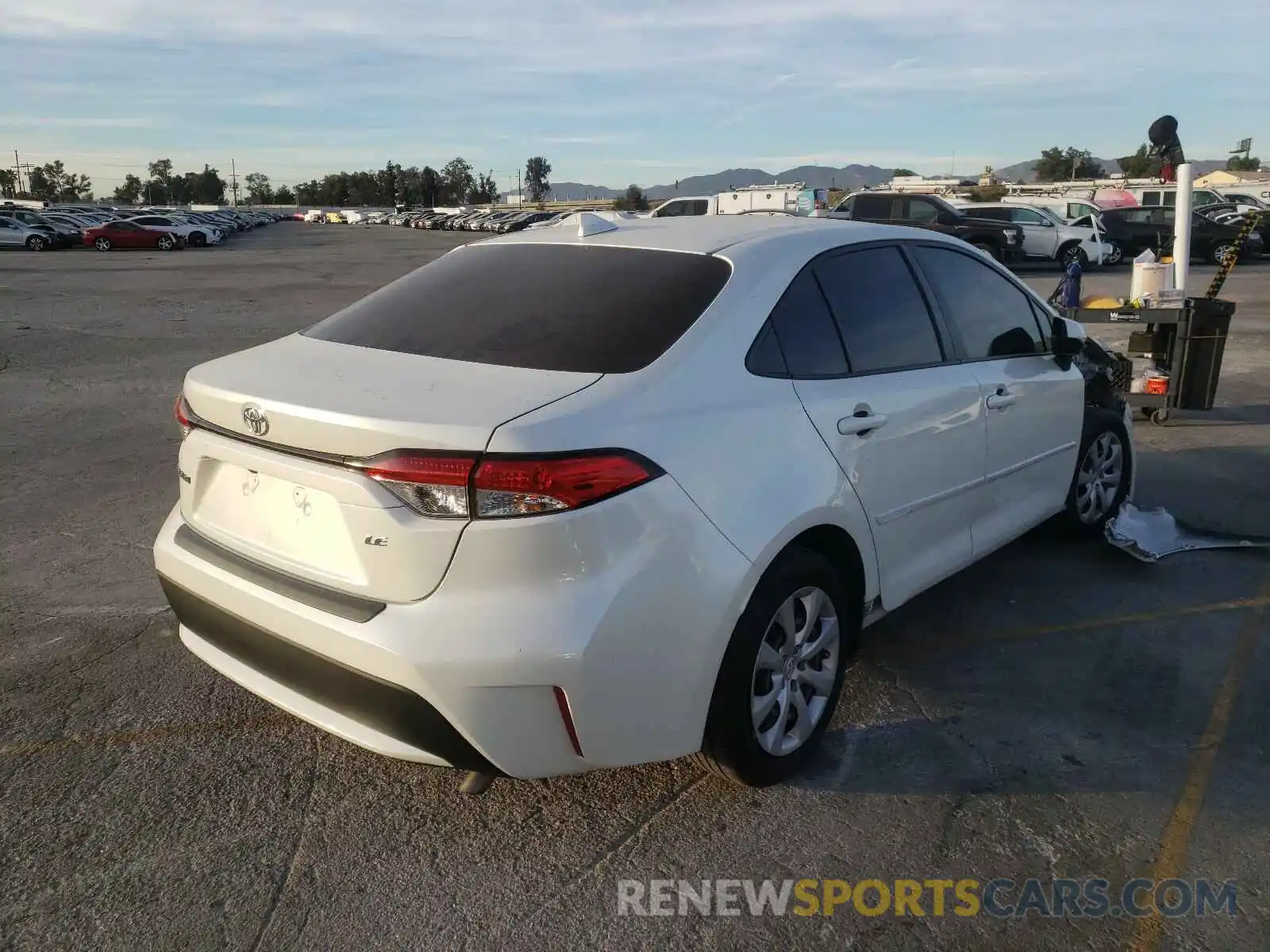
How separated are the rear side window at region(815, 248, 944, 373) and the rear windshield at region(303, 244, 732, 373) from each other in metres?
0.51

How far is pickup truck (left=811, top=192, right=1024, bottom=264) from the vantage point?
25438 mm

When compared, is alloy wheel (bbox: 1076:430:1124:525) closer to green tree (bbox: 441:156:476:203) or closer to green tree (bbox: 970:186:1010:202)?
green tree (bbox: 970:186:1010:202)

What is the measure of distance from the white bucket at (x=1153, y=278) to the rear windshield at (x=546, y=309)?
655 centimetres

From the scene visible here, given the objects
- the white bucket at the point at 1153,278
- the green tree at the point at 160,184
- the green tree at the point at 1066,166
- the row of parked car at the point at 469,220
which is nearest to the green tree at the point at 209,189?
the green tree at the point at 160,184

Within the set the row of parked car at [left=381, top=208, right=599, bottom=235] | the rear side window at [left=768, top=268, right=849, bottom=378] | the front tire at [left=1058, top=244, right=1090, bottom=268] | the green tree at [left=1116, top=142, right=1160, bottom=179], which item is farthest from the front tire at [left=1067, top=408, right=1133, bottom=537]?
the green tree at [left=1116, top=142, right=1160, bottom=179]

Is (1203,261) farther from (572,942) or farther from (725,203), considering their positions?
(572,942)

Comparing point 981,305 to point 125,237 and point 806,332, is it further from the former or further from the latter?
point 125,237

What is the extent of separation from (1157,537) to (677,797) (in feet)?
11.6

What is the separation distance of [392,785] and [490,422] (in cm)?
139

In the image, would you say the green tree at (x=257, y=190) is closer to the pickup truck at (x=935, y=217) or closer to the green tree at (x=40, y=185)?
the green tree at (x=40, y=185)

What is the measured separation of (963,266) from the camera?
14.4ft

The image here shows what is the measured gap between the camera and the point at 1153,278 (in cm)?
848

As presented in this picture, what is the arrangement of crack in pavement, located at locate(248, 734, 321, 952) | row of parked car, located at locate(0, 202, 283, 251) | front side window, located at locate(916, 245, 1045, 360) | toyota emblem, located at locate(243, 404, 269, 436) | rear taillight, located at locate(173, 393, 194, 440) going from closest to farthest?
crack in pavement, located at locate(248, 734, 321, 952) < toyota emblem, located at locate(243, 404, 269, 436) < rear taillight, located at locate(173, 393, 194, 440) < front side window, located at locate(916, 245, 1045, 360) < row of parked car, located at locate(0, 202, 283, 251)

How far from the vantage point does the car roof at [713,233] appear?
11.7 ft
